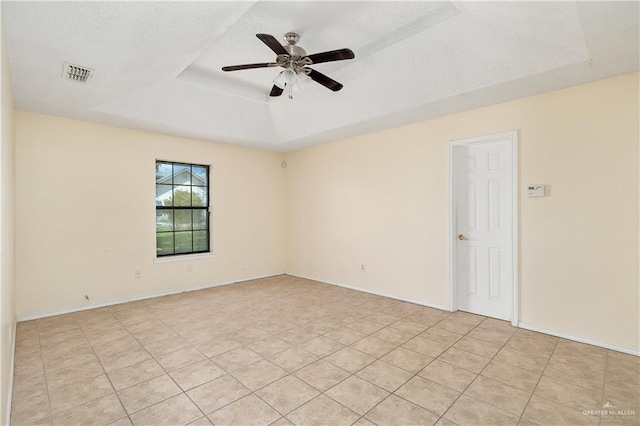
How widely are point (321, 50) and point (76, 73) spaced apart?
226 cm

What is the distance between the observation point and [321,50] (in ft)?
10.4

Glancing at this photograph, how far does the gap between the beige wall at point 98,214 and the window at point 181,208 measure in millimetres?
173

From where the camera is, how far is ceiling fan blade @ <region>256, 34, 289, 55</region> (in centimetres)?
230

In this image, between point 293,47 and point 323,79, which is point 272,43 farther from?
point 323,79

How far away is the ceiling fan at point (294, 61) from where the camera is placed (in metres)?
2.49

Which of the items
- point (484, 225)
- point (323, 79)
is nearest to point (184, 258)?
point (323, 79)

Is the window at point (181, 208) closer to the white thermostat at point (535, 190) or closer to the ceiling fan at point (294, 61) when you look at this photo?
the ceiling fan at point (294, 61)

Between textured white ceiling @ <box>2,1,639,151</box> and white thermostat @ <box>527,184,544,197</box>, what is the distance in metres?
0.98

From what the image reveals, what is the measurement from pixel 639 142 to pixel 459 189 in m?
1.65

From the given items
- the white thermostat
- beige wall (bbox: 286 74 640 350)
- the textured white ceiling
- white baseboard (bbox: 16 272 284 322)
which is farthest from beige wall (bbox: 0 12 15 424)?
the white thermostat

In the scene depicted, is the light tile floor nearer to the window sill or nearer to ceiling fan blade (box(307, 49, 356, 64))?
the window sill

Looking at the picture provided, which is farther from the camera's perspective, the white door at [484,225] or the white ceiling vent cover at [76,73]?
the white door at [484,225]

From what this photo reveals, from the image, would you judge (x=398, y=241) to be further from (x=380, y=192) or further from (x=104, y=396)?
(x=104, y=396)

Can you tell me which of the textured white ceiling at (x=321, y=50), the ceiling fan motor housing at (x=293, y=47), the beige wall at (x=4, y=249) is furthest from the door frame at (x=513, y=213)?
the beige wall at (x=4, y=249)
